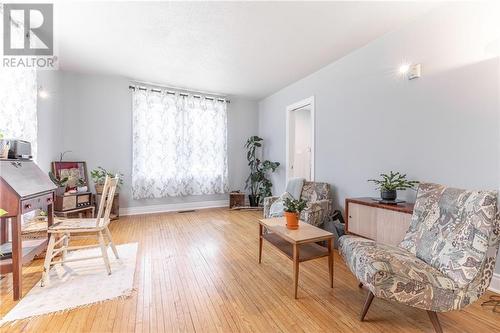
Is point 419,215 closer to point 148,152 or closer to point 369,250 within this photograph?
point 369,250

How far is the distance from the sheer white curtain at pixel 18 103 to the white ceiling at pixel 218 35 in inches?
26.0

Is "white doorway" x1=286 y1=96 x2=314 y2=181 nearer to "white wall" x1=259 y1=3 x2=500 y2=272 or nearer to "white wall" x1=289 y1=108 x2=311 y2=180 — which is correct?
"white wall" x1=289 y1=108 x2=311 y2=180

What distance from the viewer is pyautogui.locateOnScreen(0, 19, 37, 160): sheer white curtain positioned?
2.17 m

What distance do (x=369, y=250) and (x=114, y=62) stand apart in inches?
165

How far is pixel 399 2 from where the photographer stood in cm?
204

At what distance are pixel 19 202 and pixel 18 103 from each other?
1.43m

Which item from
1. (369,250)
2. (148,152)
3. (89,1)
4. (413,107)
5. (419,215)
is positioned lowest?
(369,250)

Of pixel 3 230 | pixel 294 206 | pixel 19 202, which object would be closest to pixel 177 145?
pixel 3 230

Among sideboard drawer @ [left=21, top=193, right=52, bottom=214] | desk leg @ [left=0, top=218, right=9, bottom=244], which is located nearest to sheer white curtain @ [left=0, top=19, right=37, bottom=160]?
sideboard drawer @ [left=21, top=193, right=52, bottom=214]

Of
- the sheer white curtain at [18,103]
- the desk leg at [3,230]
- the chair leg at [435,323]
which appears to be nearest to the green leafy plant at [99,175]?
the sheer white curtain at [18,103]

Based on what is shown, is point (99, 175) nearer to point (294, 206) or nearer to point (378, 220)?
point (294, 206)

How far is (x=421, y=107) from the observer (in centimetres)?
224

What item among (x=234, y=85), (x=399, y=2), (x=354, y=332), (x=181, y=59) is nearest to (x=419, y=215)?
(x=354, y=332)

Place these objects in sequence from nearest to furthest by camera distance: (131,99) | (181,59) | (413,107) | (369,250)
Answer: (369,250) → (413,107) → (181,59) → (131,99)
